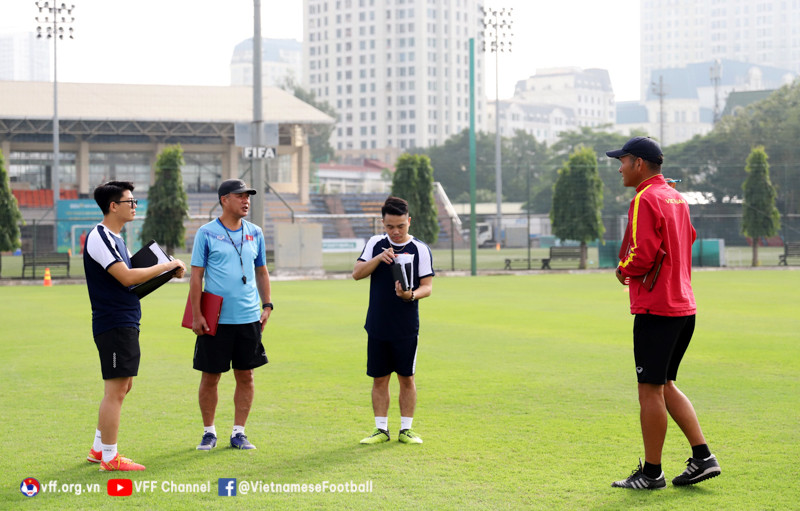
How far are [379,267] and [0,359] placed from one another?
23.7ft

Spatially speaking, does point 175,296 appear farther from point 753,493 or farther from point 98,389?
point 753,493

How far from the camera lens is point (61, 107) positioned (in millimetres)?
62594

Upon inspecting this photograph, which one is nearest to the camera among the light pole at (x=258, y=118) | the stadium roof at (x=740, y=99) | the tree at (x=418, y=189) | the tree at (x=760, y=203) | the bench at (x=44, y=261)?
the light pole at (x=258, y=118)

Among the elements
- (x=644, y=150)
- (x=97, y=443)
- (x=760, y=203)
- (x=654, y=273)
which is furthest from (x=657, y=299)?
(x=760, y=203)

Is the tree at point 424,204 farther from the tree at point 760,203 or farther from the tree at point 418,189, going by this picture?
the tree at point 760,203

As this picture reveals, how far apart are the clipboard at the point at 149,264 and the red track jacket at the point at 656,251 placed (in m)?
3.08

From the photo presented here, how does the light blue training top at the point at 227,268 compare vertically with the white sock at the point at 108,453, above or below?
above

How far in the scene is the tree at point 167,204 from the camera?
37125 millimetres

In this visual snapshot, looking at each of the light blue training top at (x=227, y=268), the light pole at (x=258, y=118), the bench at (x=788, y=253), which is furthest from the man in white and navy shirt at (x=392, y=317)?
the bench at (x=788, y=253)

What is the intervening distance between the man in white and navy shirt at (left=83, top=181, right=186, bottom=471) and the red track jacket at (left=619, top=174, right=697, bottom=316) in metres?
3.11

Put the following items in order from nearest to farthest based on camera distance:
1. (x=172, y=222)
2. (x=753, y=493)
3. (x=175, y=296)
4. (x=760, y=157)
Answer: (x=753, y=493), (x=175, y=296), (x=172, y=222), (x=760, y=157)

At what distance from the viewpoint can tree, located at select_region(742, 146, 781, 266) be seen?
4103cm

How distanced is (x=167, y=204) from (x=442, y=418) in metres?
30.5

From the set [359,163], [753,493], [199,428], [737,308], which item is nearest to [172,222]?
[737,308]
